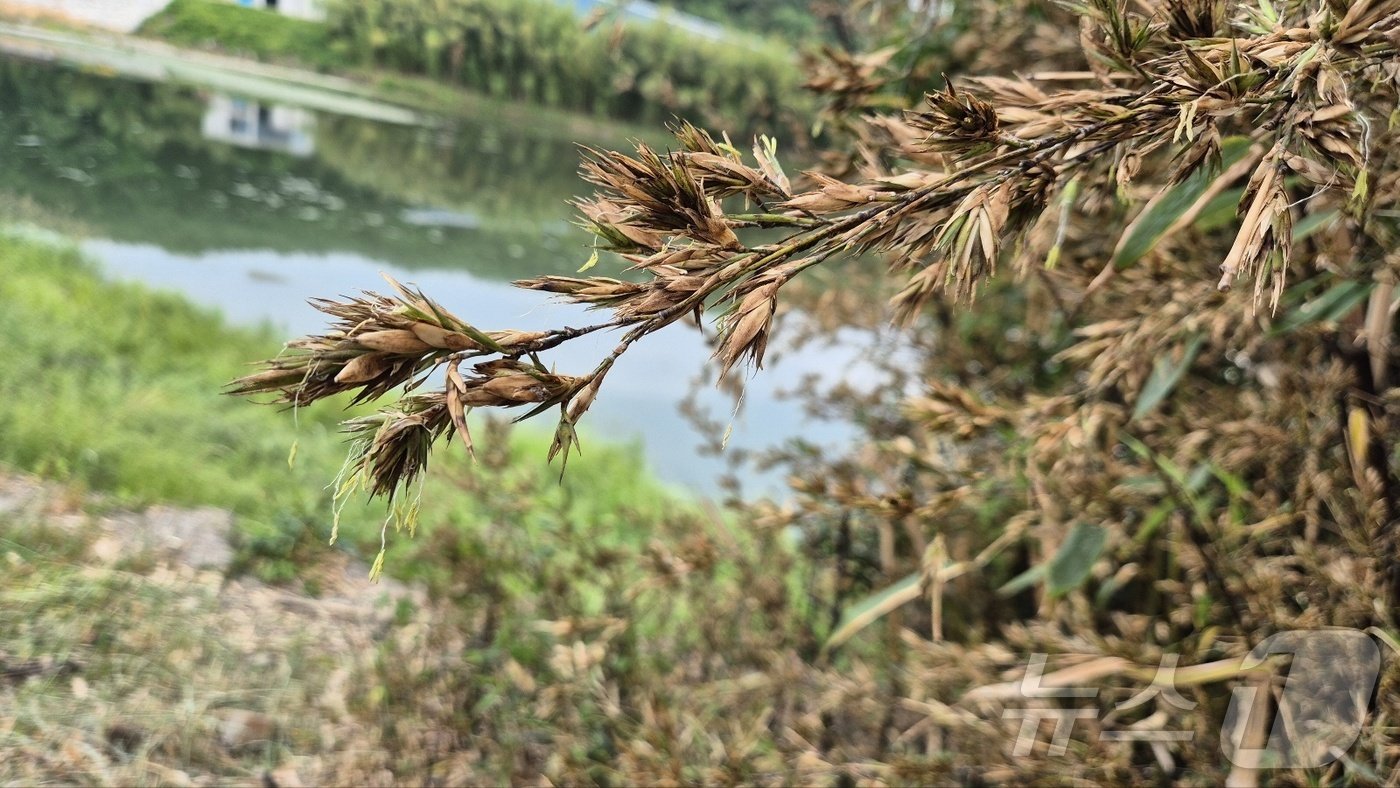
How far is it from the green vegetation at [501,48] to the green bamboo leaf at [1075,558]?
2.03 meters

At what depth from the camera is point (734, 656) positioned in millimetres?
1431

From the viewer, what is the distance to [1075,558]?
2.59 feet

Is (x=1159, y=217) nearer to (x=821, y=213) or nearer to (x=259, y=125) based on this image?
(x=821, y=213)

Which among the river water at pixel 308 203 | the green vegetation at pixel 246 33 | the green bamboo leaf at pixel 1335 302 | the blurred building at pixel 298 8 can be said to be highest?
the blurred building at pixel 298 8

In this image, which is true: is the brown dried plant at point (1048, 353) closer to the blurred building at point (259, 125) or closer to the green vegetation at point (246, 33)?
the green vegetation at point (246, 33)

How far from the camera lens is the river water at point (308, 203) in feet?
9.26

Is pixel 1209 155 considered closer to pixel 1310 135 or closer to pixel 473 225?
pixel 1310 135

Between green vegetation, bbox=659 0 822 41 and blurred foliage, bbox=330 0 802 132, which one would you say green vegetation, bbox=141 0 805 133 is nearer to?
blurred foliage, bbox=330 0 802 132

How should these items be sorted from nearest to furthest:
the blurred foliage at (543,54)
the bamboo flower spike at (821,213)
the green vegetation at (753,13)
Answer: the bamboo flower spike at (821,213) → the blurred foliage at (543,54) → the green vegetation at (753,13)

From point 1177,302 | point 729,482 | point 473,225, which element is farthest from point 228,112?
point 1177,302

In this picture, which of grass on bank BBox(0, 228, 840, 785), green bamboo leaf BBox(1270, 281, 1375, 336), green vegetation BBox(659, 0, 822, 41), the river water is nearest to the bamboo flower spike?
green bamboo leaf BBox(1270, 281, 1375, 336)

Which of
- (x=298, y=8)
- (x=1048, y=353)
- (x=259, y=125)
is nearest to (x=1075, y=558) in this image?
(x=1048, y=353)

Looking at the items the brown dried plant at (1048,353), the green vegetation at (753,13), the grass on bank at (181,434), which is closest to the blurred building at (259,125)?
the grass on bank at (181,434)

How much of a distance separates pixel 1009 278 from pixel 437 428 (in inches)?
45.1
